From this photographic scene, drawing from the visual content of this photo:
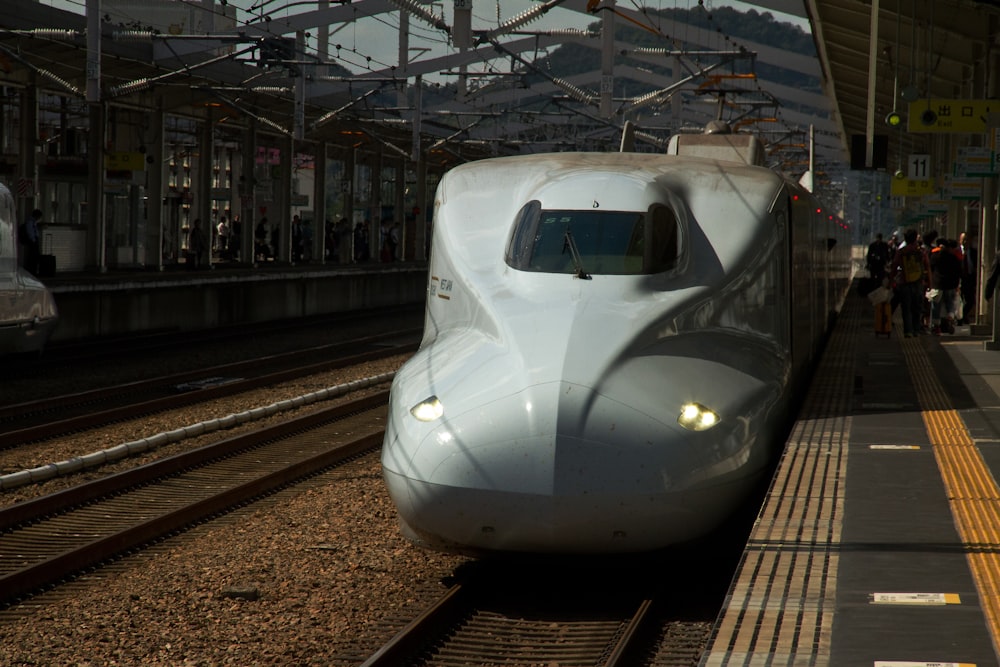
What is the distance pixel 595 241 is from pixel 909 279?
1185cm

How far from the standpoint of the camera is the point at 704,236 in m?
8.20

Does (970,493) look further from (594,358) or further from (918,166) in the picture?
(918,166)

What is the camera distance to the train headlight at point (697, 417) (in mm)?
6656

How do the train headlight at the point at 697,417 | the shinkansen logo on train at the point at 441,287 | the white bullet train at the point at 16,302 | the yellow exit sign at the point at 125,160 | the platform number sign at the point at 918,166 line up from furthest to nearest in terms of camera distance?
1. the yellow exit sign at the point at 125,160
2. the platform number sign at the point at 918,166
3. the white bullet train at the point at 16,302
4. the shinkansen logo on train at the point at 441,287
5. the train headlight at the point at 697,417

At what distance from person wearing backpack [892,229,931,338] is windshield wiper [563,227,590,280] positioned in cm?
1144

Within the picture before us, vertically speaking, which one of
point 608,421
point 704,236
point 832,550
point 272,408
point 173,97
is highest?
point 173,97

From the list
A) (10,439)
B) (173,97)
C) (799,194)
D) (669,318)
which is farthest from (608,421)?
(173,97)

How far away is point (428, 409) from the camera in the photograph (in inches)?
270

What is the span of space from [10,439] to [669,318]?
7.57 meters

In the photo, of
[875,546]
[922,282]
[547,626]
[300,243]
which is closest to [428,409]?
[547,626]

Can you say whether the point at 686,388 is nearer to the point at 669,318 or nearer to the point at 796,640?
the point at 669,318

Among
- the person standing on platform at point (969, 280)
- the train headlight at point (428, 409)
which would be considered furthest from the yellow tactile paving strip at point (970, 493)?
the person standing on platform at point (969, 280)

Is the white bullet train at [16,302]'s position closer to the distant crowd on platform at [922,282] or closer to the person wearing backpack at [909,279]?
the distant crowd on platform at [922,282]

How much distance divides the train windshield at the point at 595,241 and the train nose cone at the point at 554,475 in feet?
4.61
